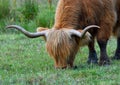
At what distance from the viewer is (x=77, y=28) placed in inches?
329

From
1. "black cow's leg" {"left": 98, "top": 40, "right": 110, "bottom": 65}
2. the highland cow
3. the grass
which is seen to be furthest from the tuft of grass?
"black cow's leg" {"left": 98, "top": 40, "right": 110, "bottom": 65}

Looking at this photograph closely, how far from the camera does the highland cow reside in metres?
7.80

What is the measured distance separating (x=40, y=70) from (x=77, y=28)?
1.00m

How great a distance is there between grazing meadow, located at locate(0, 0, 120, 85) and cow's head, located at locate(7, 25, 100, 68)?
0.18 metres

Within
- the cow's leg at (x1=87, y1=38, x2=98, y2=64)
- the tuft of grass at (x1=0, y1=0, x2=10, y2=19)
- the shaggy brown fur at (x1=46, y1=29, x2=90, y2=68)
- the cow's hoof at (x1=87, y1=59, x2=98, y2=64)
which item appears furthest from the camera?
the tuft of grass at (x1=0, y1=0, x2=10, y2=19)

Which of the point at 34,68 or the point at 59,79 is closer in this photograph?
the point at 59,79

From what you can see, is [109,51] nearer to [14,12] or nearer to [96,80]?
Result: [96,80]

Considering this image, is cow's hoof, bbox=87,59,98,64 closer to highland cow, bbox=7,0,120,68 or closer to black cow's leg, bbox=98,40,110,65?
highland cow, bbox=7,0,120,68

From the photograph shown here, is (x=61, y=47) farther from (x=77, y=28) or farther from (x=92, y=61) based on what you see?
(x=92, y=61)

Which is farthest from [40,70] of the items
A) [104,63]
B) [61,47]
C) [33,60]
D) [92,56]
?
[92,56]

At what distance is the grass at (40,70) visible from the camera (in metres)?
6.89

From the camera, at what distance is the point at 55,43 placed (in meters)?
7.72

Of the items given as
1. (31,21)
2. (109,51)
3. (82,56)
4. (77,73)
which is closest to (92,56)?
(82,56)

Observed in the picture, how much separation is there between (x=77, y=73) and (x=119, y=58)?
2412mm
